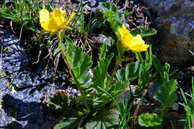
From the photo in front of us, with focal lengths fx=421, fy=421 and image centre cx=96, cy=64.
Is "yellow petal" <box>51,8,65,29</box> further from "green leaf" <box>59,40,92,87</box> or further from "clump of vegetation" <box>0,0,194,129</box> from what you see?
"green leaf" <box>59,40,92,87</box>

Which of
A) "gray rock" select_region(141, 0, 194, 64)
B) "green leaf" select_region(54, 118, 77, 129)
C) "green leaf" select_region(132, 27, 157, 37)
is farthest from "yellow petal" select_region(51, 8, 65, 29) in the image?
"gray rock" select_region(141, 0, 194, 64)

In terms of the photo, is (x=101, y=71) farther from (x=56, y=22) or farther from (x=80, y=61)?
(x=56, y=22)

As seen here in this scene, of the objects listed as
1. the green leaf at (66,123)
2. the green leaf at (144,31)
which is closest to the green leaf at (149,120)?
the green leaf at (66,123)

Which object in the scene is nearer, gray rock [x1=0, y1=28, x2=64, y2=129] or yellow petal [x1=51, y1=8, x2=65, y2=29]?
yellow petal [x1=51, y1=8, x2=65, y2=29]

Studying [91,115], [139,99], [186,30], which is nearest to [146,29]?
[186,30]

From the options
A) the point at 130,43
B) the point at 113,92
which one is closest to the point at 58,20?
the point at 130,43

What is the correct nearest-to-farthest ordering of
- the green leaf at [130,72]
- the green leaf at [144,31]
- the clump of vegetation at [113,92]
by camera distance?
the clump of vegetation at [113,92]
the green leaf at [130,72]
the green leaf at [144,31]

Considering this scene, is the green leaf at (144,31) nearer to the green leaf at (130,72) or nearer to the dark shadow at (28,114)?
the green leaf at (130,72)
